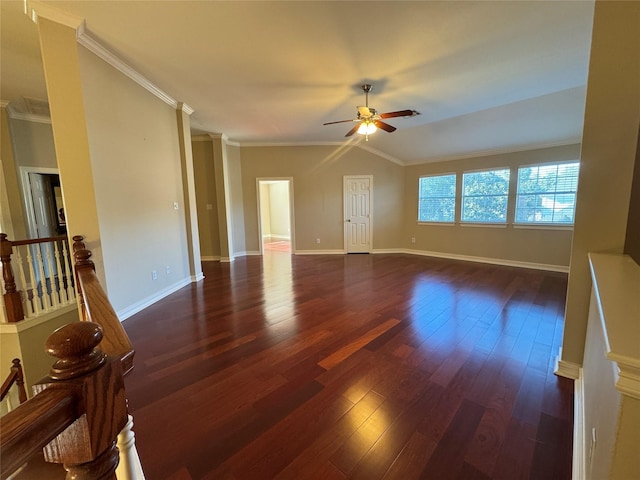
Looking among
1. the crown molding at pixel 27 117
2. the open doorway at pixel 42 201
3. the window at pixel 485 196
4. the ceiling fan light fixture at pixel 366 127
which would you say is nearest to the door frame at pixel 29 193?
the open doorway at pixel 42 201

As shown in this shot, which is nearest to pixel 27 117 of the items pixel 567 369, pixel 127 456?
pixel 127 456

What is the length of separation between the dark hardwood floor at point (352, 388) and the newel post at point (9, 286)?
36.8 inches

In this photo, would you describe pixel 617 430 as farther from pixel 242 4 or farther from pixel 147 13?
pixel 147 13

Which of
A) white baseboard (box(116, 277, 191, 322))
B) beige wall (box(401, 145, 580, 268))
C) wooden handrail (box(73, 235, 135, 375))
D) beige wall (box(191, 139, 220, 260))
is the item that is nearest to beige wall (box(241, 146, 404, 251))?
beige wall (box(401, 145, 580, 268))

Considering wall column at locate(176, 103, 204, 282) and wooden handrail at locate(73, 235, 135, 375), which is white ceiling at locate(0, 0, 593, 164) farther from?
wooden handrail at locate(73, 235, 135, 375)

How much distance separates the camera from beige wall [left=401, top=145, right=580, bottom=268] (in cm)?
494

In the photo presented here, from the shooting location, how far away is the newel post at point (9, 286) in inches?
100.0

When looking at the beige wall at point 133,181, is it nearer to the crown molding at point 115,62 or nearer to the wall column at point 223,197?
the crown molding at point 115,62

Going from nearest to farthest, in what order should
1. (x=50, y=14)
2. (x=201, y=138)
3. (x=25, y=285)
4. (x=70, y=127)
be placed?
1. (x=50, y=14)
2. (x=70, y=127)
3. (x=25, y=285)
4. (x=201, y=138)

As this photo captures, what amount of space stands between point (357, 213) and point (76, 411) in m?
6.77

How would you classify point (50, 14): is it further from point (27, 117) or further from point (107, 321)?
point (27, 117)

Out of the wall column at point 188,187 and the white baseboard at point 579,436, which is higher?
the wall column at point 188,187

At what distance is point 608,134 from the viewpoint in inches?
68.9

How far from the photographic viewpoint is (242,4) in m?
2.17
